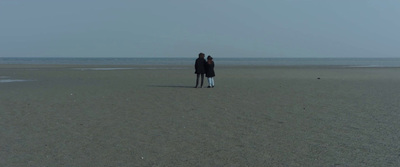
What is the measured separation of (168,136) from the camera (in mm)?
9875

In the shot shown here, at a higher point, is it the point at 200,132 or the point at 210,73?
the point at 210,73

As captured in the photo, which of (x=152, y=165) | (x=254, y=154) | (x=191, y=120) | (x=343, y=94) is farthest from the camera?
(x=343, y=94)

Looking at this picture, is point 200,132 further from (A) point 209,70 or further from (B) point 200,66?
(B) point 200,66

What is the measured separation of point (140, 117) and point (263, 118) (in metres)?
3.05

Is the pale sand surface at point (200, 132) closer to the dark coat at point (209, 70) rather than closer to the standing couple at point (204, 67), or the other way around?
the dark coat at point (209, 70)

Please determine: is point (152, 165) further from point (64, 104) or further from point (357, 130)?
point (64, 104)

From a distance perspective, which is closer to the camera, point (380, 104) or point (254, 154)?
point (254, 154)

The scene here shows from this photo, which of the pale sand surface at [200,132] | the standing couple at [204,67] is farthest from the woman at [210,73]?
the pale sand surface at [200,132]

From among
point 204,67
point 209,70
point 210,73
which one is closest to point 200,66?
point 204,67

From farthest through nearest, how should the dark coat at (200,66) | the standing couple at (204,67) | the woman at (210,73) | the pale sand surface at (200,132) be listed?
the dark coat at (200,66) → the standing couple at (204,67) → the woman at (210,73) → the pale sand surface at (200,132)

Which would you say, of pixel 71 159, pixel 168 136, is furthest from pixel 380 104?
pixel 71 159

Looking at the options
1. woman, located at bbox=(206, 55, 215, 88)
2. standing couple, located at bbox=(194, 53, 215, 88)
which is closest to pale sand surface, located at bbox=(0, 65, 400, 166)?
woman, located at bbox=(206, 55, 215, 88)

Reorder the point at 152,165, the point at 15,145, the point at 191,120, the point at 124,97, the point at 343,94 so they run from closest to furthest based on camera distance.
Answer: the point at 152,165 < the point at 15,145 < the point at 191,120 < the point at 124,97 < the point at 343,94

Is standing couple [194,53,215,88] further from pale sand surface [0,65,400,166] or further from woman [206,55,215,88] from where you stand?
pale sand surface [0,65,400,166]
